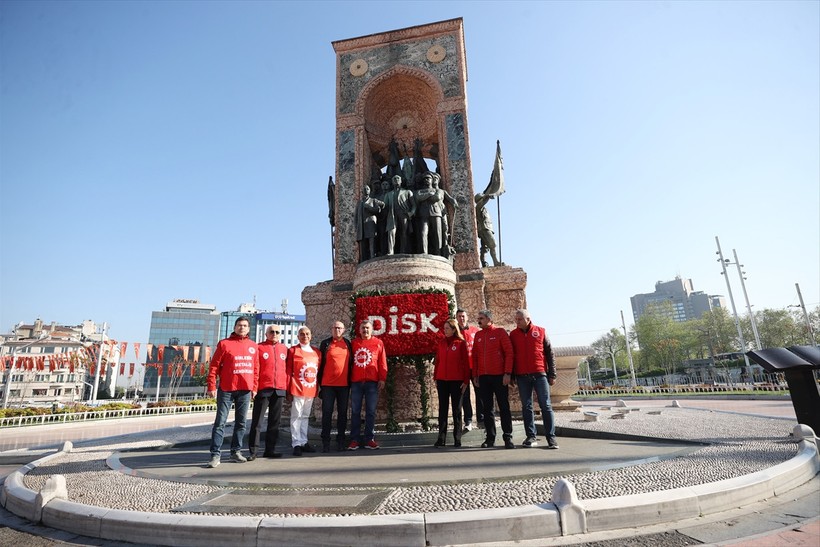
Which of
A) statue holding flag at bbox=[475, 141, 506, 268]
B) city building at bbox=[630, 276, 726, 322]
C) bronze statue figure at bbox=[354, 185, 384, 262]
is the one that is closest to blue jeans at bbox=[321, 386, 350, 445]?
bronze statue figure at bbox=[354, 185, 384, 262]

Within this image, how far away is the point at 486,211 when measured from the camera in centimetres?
1186

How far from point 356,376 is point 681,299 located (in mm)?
161805

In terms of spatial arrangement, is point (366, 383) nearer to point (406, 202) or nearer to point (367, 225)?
point (367, 225)

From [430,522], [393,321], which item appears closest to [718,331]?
[393,321]

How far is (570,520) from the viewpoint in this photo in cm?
241

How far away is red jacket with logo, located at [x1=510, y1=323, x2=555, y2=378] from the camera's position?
5.39 m

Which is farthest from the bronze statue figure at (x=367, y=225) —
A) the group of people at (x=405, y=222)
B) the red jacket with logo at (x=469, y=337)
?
the red jacket with logo at (x=469, y=337)

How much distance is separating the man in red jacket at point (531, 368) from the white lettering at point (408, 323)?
2216 mm

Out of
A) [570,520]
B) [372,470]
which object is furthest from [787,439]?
[372,470]

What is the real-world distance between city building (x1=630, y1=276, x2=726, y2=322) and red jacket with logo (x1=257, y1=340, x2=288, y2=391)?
5421 inches

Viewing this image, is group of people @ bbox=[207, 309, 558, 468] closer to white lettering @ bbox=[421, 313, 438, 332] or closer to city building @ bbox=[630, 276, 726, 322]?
white lettering @ bbox=[421, 313, 438, 332]

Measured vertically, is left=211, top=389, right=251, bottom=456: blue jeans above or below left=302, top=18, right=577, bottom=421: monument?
below

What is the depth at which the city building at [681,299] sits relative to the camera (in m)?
132

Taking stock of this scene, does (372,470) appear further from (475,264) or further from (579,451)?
(475,264)
